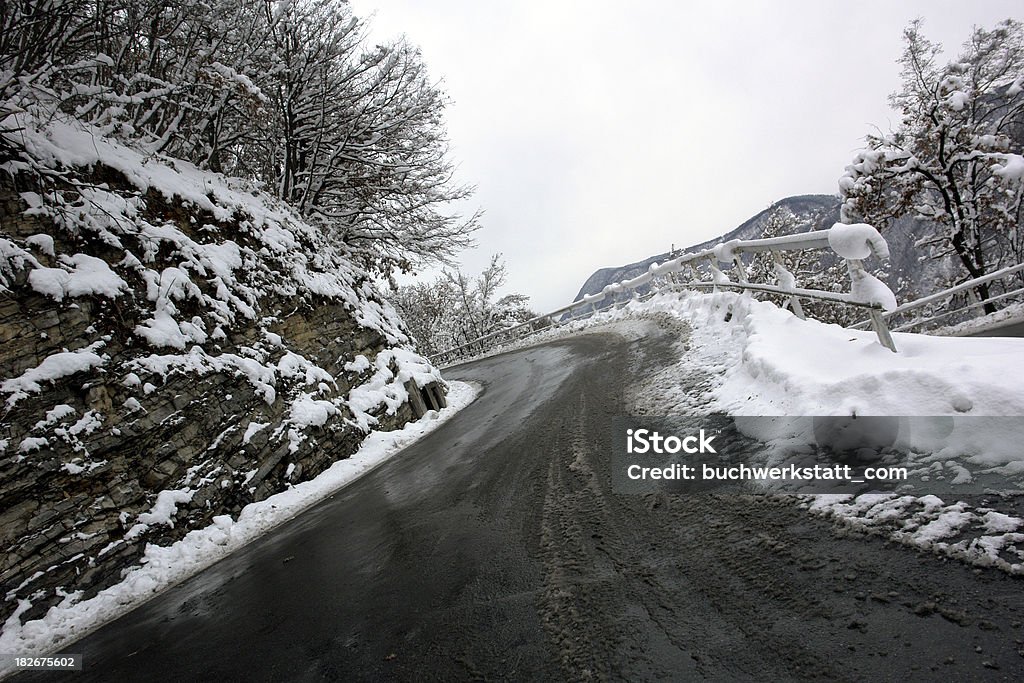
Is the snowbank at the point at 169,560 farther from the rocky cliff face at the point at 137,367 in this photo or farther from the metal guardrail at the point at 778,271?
the metal guardrail at the point at 778,271

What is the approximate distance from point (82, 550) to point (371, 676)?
15.4 ft

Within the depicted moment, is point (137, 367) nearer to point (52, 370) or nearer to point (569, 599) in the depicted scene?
point (52, 370)

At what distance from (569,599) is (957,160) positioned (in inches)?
721

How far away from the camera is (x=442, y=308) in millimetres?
42500

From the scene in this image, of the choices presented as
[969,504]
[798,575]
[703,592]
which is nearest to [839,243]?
[969,504]

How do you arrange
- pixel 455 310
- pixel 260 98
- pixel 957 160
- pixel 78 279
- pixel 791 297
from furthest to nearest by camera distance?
1. pixel 455 310
2. pixel 957 160
3. pixel 260 98
4. pixel 791 297
5. pixel 78 279

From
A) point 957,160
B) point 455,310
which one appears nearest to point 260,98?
point 957,160

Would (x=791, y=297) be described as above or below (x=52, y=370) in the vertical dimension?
below

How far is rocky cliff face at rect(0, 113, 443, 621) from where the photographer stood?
16.7 feet

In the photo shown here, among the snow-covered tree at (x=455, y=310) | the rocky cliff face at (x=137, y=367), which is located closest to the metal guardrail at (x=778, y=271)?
the rocky cliff face at (x=137, y=367)

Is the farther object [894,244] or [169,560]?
[894,244]

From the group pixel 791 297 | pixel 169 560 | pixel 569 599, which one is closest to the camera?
pixel 569 599

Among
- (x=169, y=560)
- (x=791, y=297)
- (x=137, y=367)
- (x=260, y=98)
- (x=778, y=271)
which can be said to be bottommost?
(x=169, y=560)

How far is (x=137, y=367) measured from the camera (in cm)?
620
